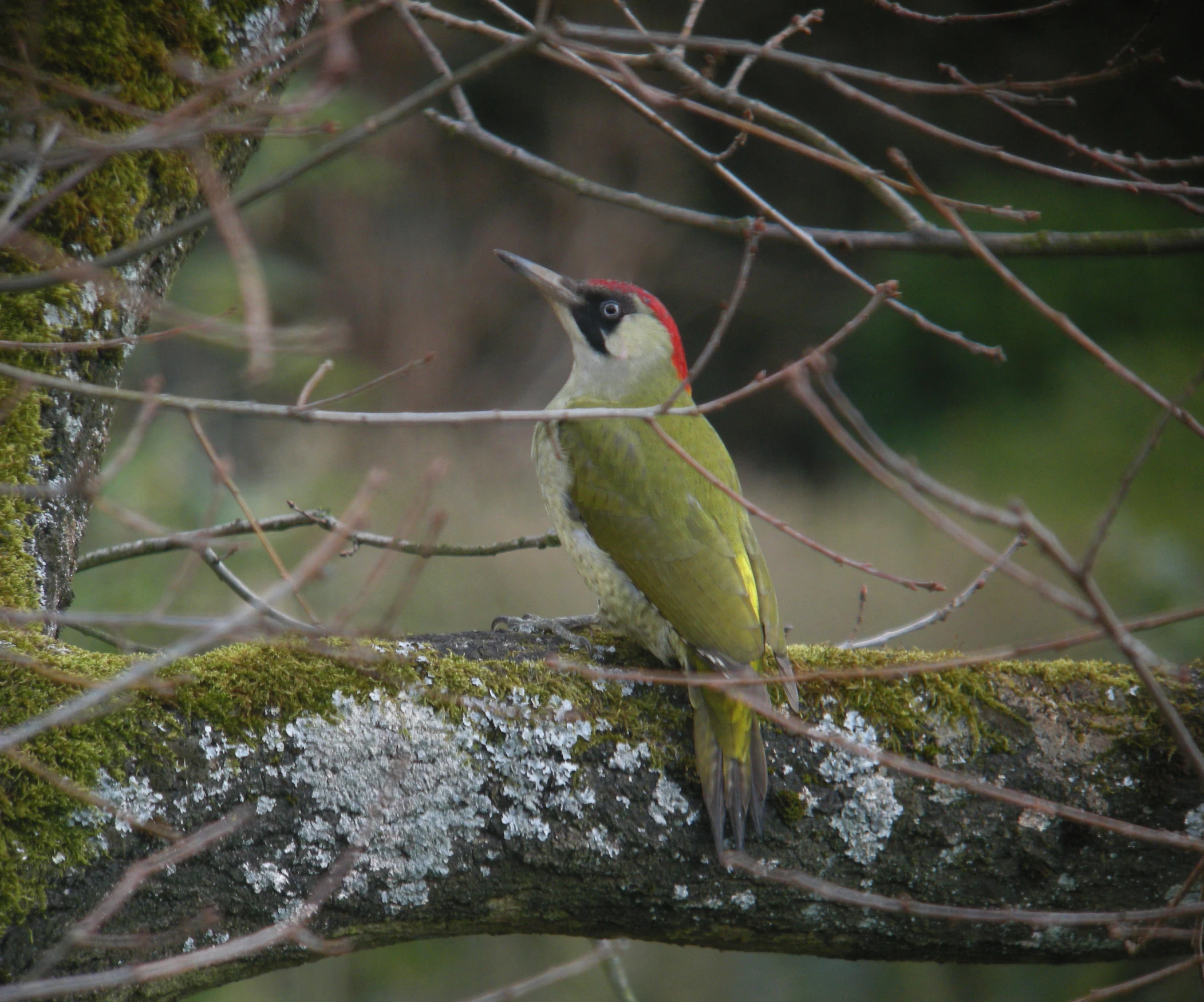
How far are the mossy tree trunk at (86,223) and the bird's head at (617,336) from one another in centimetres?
131

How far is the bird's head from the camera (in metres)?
3.39

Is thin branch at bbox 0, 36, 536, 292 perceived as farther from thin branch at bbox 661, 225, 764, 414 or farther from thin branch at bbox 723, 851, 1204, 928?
thin branch at bbox 723, 851, 1204, 928

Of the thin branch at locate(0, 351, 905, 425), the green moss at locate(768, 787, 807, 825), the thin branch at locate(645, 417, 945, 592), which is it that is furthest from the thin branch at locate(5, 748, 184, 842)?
the green moss at locate(768, 787, 807, 825)

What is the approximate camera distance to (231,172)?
8.04 feet

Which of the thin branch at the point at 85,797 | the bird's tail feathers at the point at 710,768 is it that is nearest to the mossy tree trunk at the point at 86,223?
the thin branch at the point at 85,797

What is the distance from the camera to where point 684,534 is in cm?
273

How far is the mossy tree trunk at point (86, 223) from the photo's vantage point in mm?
2059

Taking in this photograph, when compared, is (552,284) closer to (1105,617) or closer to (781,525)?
(781,525)

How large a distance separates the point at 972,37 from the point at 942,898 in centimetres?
945

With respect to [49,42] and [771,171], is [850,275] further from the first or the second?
[771,171]

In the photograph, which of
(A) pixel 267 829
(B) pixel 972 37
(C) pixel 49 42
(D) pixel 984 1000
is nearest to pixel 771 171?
(B) pixel 972 37

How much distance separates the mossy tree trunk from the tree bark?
375mm

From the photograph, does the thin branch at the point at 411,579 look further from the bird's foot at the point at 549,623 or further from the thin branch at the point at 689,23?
the bird's foot at the point at 549,623

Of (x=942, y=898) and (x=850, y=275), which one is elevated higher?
(x=850, y=275)
